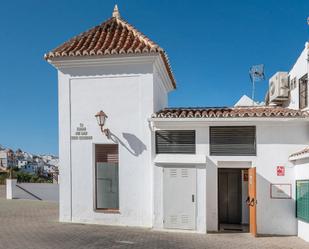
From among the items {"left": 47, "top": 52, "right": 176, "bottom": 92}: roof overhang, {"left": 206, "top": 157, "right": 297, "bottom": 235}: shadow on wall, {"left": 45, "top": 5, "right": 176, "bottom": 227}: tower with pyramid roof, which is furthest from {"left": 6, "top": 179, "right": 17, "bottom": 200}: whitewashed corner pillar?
{"left": 206, "top": 157, "right": 297, "bottom": 235}: shadow on wall

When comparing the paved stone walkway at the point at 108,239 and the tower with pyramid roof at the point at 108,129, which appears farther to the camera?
the tower with pyramid roof at the point at 108,129

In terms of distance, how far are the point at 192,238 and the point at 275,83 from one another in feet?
26.1

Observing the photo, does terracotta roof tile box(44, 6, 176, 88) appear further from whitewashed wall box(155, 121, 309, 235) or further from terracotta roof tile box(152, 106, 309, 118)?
whitewashed wall box(155, 121, 309, 235)

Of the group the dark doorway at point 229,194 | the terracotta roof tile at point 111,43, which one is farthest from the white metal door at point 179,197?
the terracotta roof tile at point 111,43

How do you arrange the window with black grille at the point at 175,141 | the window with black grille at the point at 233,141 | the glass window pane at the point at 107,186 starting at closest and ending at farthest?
the window with black grille at the point at 233,141, the window with black grille at the point at 175,141, the glass window pane at the point at 107,186

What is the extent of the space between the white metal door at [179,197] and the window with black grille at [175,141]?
0.70 m

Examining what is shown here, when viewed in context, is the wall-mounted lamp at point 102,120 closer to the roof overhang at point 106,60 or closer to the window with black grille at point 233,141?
the roof overhang at point 106,60

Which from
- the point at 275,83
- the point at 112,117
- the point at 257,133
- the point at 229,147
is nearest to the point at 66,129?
the point at 112,117

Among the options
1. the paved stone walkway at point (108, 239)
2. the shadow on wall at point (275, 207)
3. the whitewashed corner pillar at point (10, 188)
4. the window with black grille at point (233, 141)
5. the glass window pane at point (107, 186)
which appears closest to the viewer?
the paved stone walkway at point (108, 239)

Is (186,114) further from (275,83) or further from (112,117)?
(275,83)

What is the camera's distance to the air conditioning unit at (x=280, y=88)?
14.8 metres

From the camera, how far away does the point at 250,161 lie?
1195 cm

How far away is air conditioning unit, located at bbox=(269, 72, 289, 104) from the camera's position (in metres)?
14.8

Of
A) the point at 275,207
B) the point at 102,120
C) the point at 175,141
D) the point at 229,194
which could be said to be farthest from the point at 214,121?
the point at 229,194
